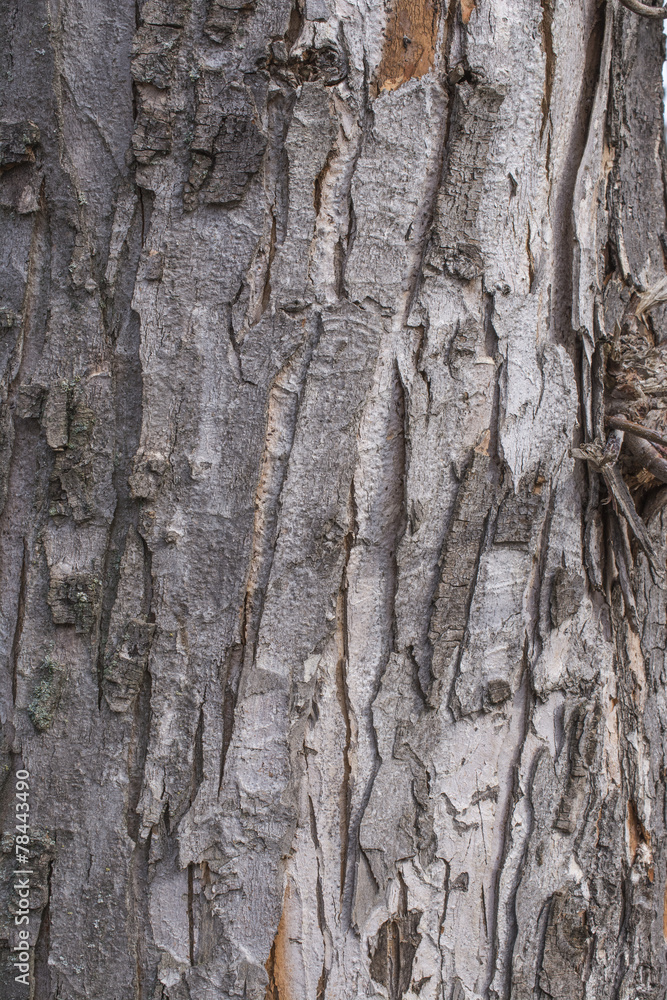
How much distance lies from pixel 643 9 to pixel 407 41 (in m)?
0.44

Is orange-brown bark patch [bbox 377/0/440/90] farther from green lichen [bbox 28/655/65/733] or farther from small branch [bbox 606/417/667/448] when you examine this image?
green lichen [bbox 28/655/65/733]

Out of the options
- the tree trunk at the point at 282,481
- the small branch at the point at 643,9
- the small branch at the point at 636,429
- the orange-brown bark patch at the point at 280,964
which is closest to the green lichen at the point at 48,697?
the tree trunk at the point at 282,481

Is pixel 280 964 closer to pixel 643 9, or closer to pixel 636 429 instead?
pixel 636 429

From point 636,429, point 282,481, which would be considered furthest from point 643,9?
point 282,481

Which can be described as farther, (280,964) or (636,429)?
(636,429)

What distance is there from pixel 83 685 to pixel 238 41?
40.4 inches

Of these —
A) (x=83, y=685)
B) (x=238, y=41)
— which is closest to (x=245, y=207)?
(x=238, y=41)

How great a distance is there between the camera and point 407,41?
99cm

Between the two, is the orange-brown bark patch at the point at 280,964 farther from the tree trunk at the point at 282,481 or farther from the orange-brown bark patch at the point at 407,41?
the orange-brown bark patch at the point at 407,41

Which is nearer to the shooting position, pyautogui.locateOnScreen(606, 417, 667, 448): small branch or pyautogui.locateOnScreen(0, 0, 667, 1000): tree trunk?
pyautogui.locateOnScreen(0, 0, 667, 1000): tree trunk

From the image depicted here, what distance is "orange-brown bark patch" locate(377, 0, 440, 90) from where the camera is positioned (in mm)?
988

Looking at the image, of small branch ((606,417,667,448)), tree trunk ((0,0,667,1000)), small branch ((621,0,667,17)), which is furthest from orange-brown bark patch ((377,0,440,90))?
small branch ((606,417,667,448))

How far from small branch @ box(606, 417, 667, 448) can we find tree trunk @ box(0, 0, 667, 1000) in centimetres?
11

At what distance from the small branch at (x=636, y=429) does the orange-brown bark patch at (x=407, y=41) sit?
0.65 m
